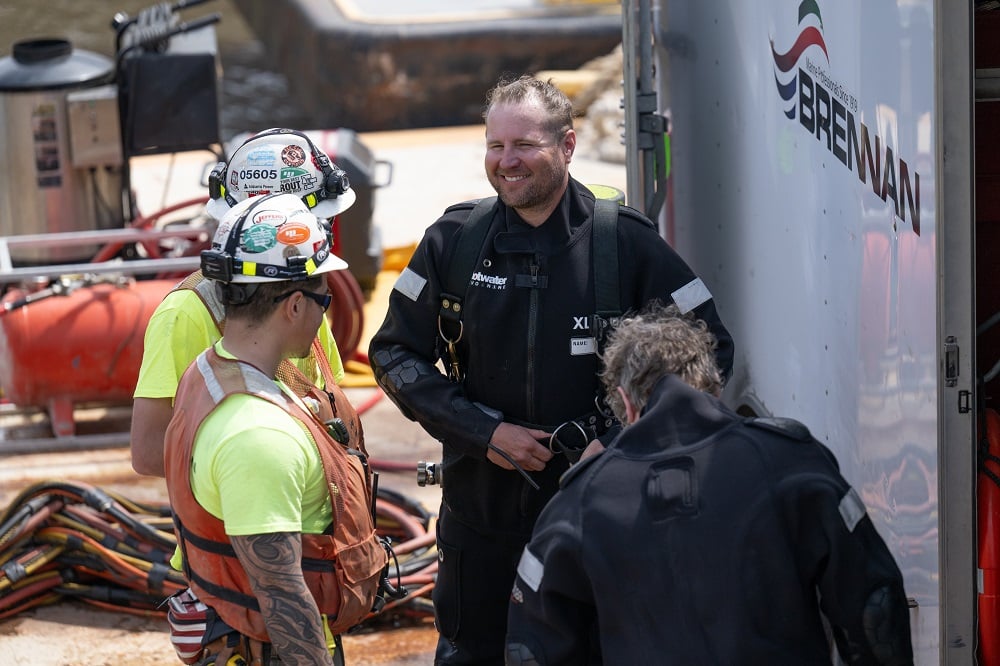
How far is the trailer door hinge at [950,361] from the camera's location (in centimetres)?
266

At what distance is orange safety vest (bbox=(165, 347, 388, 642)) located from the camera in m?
2.81

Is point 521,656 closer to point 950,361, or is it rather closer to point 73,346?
point 950,361

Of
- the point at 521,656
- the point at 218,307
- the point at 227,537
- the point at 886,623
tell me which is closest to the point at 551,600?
the point at 521,656

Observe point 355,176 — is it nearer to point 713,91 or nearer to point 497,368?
point 713,91

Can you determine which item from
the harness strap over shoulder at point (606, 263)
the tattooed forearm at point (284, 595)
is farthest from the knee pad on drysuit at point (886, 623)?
the harness strap over shoulder at point (606, 263)

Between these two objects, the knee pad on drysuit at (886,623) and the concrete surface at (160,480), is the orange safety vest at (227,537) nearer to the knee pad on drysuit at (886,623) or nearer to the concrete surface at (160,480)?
the knee pad on drysuit at (886,623)

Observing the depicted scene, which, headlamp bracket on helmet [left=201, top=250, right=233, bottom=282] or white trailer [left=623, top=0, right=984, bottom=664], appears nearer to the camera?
white trailer [left=623, top=0, right=984, bottom=664]

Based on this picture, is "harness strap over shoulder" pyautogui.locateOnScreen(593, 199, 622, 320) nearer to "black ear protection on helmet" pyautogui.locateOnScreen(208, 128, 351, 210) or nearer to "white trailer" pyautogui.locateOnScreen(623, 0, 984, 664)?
"white trailer" pyautogui.locateOnScreen(623, 0, 984, 664)

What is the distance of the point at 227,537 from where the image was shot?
285cm

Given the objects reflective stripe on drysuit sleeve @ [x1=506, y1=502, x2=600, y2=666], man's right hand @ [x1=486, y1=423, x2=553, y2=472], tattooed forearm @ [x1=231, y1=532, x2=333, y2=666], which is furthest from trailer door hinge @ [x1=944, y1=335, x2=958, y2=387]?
tattooed forearm @ [x1=231, y1=532, x2=333, y2=666]

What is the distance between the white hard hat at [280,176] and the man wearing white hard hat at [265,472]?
686 millimetres

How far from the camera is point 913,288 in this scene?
9.07 ft

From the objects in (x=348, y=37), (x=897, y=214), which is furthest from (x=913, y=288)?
(x=348, y=37)

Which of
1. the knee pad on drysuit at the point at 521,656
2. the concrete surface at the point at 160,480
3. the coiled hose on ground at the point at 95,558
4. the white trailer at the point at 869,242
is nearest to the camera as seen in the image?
the knee pad on drysuit at the point at 521,656
